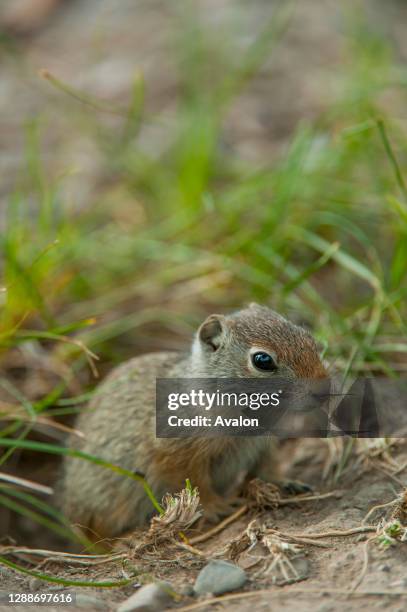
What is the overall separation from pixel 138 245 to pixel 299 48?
4752 mm

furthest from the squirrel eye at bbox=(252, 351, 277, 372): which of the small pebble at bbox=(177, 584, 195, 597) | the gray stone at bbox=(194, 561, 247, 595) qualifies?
the small pebble at bbox=(177, 584, 195, 597)

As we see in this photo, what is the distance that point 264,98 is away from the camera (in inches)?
318

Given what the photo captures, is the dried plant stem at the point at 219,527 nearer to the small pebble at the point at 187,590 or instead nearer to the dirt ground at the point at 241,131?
the dirt ground at the point at 241,131

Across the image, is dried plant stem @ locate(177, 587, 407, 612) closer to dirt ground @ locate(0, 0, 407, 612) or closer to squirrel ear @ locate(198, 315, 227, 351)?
dirt ground @ locate(0, 0, 407, 612)

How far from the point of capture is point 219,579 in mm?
2758

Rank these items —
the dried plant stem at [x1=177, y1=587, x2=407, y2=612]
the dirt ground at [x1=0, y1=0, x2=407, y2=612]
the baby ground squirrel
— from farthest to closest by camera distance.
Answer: the baby ground squirrel → the dirt ground at [x1=0, y1=0, x2=407, y2=612] → the dried plant stem at [x1=177, y1=587, x2=407, y2=612]

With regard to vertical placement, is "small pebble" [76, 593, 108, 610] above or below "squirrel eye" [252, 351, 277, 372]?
below

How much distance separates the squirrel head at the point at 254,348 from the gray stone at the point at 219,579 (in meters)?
0.86

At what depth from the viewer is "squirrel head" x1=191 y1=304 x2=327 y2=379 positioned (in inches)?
127

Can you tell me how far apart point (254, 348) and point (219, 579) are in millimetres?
1033

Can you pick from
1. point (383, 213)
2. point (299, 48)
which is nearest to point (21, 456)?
point (383, 213)

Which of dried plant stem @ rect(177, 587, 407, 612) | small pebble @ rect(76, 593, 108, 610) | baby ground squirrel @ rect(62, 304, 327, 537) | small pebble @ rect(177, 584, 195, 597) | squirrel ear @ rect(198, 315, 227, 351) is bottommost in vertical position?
small pebble @ rect(76, 593, 108, 610)

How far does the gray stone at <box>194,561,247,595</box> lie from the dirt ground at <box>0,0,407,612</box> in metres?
0.05

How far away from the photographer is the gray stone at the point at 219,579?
2725 millimetres
